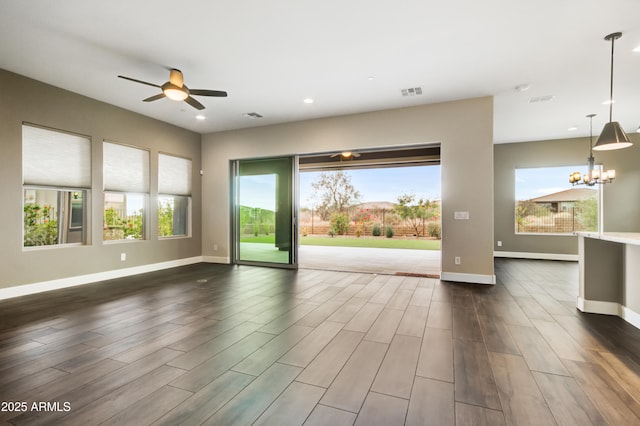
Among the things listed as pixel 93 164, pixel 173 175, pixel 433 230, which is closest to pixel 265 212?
pixel 173 175

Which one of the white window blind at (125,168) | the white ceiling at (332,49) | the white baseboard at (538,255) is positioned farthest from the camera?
the white baseboard at (538,255)

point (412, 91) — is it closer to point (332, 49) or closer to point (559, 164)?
point (332, 49)

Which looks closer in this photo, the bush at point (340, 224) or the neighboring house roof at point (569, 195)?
the neighboring house roof at point (569, 195)

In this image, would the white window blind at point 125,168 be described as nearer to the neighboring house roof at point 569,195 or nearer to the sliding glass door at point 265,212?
the sliding glass door at point 265,212

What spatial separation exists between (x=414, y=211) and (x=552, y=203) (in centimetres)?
553

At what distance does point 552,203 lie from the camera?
810 cm

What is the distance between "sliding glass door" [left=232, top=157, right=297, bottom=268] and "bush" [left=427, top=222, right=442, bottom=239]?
27.2ft

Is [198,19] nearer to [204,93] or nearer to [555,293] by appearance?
[204,93]

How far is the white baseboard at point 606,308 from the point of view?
3183 mm

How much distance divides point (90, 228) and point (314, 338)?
4.55 m

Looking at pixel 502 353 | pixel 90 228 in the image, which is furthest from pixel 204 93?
pixel 502 353

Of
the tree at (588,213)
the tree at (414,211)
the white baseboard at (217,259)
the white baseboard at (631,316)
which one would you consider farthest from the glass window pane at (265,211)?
the tree at (414,211)

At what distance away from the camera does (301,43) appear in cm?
349

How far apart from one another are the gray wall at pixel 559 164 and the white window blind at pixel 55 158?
31.1 ft
